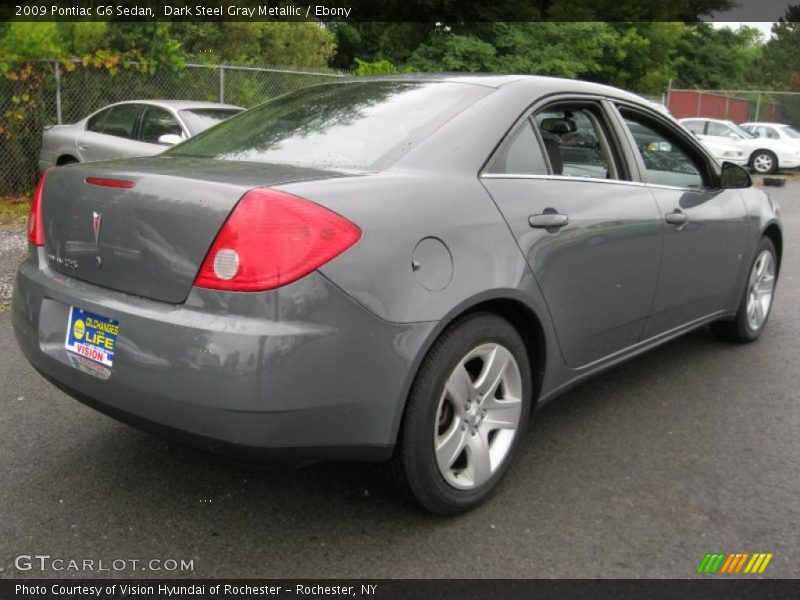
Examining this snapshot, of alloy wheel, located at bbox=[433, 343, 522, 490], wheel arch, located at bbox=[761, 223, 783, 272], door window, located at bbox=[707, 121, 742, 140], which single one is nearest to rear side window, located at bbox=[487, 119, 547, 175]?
alloy wheel, located at bbox=[433, 343, 522, 490]

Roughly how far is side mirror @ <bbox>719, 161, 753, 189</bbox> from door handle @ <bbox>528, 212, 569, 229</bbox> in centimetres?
168

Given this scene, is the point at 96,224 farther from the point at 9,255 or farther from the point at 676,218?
the point at 9,255

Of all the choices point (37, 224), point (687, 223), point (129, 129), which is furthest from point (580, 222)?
point (129, 129)

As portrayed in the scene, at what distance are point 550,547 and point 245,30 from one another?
14721mm

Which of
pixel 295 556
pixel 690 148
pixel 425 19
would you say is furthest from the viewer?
pixel 425 19

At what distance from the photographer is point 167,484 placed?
9.67 ft

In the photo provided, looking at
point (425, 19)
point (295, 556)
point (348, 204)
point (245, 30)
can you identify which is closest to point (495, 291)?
point (348, 204)

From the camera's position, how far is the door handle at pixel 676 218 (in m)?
3.68

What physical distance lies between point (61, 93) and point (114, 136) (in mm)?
2097

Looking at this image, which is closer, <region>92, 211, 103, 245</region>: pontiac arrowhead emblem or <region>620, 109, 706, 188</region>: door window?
<region>92, 211, 103, 245</region>: pontiac arrowhead emblem

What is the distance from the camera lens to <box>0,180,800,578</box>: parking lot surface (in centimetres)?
251

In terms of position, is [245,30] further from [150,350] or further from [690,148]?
[150,350]

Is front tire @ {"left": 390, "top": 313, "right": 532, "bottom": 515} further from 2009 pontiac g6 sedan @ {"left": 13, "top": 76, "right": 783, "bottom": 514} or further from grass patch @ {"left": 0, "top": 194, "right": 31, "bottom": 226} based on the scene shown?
grass patch @ {"left": 0, "top": 194, "right": 31, "bottom": 226}

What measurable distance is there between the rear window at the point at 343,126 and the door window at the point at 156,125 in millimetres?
5513
